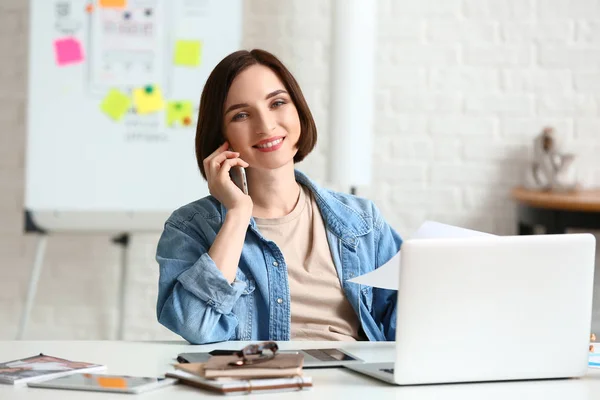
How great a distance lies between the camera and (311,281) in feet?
6.05

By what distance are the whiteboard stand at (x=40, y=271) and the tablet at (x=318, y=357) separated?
1.90 meters

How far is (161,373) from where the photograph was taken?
1.37 m

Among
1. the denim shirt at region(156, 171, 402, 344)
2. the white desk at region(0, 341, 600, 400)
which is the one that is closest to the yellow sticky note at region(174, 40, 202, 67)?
the denim shirt at region(156, 171, 402, 344)

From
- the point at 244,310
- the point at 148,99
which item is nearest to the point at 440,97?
the point at 148,99

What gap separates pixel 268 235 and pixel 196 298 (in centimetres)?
27

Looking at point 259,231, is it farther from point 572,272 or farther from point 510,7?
point 510,7

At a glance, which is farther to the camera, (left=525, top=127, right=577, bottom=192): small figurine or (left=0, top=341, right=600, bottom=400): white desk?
(left=525, top=127, right=577, bottom=192): small figurine

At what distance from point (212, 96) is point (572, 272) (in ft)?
2.89

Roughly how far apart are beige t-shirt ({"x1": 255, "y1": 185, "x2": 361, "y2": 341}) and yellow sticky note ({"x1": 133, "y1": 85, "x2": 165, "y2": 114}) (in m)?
1.42

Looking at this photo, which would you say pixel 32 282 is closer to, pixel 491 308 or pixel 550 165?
pixel 550 165

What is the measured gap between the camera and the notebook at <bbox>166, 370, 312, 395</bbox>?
1.22 m

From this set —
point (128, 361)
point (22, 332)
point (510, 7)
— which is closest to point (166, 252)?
point (128, 361)

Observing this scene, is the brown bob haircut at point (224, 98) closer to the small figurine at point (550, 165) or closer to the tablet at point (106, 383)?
the tablet at point (106, 383)

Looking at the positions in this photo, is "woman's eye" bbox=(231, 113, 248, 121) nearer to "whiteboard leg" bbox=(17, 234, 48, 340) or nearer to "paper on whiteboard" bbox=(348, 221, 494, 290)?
"paper on whiteboard" bbox=(348, 221, 494, 290)
